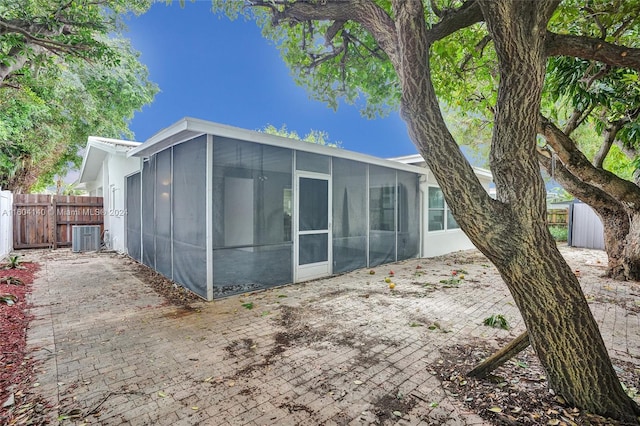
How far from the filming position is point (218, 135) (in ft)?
14.9

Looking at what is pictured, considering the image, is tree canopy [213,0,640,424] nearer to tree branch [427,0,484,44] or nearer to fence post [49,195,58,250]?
tree branch [427,0,484,44]

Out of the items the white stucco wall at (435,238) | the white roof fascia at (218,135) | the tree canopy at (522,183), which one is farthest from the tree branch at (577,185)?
the tree canopy at (522,183)

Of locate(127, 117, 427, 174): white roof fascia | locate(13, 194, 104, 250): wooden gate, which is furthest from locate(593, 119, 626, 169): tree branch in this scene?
locate(13, 194, 104, 250): wooden gate

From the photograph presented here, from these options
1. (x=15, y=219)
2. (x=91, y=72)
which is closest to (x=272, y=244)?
(x=15, y=219)

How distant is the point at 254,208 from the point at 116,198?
7.09 meters

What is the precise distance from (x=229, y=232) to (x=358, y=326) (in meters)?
2.45

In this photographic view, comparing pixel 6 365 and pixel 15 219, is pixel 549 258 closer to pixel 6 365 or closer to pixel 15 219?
pixel 6 365

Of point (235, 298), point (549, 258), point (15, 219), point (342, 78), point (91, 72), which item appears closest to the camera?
point (549, 258)

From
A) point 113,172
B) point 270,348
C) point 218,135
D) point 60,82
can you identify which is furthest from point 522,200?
point 60,82

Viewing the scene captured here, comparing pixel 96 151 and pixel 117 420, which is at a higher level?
pixel 96 151

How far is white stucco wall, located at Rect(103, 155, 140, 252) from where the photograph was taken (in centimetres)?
911

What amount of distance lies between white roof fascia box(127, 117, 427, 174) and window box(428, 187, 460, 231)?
320 cm

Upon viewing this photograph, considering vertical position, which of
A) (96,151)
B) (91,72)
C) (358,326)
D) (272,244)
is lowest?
(358,326)

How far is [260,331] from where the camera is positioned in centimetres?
354
